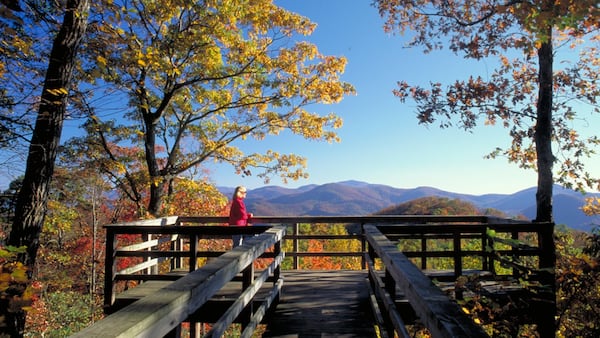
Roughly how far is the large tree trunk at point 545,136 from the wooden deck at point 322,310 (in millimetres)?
4115

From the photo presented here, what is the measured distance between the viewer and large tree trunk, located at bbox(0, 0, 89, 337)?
18.8 ft

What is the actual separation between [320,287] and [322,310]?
1.46 meters

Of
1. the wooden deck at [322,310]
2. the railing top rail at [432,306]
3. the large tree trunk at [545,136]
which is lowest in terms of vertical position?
the wooden deck at [322,310]

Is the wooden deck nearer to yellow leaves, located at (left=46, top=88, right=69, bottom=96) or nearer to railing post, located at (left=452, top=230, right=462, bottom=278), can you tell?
railing post, located at (left=452, top=230, right=462, bottom=278)

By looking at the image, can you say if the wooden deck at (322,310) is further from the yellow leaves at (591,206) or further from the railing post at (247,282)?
the yellow leaves at (591,206)

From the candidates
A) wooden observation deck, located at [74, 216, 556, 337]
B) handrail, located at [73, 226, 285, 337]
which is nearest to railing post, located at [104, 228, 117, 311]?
wooden observation deck, located at [74, 216, 556, 337]

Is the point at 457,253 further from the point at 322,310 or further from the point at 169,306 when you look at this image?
the point at 169,306

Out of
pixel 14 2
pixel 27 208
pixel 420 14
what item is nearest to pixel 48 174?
pixel 27 208

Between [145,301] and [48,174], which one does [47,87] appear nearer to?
[48,174]

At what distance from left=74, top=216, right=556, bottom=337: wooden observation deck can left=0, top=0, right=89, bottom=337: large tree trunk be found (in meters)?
1.17

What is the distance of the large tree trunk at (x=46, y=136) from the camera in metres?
5.73

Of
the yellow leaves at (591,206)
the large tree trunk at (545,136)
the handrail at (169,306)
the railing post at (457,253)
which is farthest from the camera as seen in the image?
the yellow leaves at (591,206)

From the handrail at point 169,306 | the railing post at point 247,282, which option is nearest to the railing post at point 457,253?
the railing post at point 247,282

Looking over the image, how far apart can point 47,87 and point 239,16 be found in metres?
7.11
